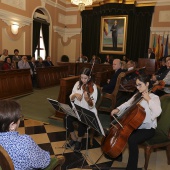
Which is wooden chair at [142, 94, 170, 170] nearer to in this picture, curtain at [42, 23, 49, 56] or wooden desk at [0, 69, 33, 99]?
wooden desk at [0, 69, 33, 99]

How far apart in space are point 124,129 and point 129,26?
10630 mm

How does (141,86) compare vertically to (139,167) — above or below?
above

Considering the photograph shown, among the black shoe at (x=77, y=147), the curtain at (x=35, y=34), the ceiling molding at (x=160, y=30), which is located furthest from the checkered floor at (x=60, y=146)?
the ceiling molding at (x=160, y=30)

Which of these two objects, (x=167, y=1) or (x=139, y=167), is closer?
(x=139, y=167)

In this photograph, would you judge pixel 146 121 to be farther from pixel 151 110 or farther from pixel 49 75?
pixel 49 75

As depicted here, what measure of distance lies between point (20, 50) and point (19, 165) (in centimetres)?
948

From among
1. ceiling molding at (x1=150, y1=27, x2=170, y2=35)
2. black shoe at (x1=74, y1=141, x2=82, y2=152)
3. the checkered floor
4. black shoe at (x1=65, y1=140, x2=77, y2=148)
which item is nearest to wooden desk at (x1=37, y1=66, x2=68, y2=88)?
the checkered floor

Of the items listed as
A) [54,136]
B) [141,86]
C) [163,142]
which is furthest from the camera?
[54,136]

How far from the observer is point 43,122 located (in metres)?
4.50

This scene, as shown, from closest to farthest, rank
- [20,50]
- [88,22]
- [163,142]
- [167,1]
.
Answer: [163,142] → [20,50] → [167,1] → [88,22]

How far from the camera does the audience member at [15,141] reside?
1394 mm

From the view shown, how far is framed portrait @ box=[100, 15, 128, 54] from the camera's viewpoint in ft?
39.8

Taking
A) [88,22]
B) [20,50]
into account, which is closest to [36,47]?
[20,50]

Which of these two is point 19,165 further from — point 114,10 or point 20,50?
point 114,10
